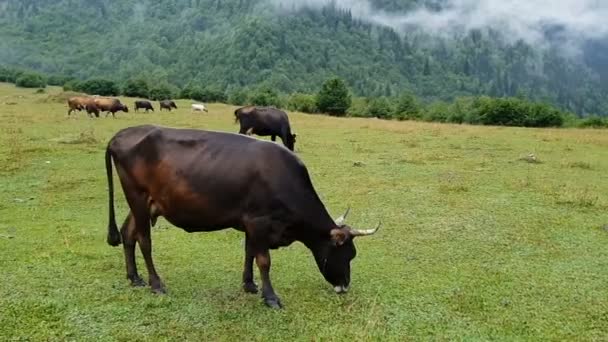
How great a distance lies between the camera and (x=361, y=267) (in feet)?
29.7

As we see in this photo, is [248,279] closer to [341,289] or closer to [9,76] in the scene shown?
[341,289]

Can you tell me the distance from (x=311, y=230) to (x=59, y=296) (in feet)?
11.2

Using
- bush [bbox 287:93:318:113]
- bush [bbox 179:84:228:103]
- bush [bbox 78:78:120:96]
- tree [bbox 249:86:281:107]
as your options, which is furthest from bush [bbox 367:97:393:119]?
bush [bbox 78:78:120:96]

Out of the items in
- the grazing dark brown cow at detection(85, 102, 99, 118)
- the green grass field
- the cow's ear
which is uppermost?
the cow's ear

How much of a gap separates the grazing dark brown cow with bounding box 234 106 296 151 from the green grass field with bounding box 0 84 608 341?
434cm

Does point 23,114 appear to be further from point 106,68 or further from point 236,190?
point 106,68

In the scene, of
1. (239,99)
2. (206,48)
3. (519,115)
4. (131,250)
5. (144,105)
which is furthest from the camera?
(206,48)

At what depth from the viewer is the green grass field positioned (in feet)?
22.5

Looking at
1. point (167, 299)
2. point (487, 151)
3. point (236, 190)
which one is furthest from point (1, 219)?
point (487, 151)

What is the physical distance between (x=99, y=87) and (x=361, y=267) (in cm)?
6226

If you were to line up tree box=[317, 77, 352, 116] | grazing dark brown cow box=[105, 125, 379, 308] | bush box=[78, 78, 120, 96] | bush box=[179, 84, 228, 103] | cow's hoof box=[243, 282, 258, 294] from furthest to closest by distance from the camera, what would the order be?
bush box=[179, 84, 228, 103]
bush box=[78, 78, 120, 96]
tree box=[317, 77, 352, 116]
cow's hoof box=[243, 282, 258, 294]
grazing dark brown cow box=[105, 125, 379, 308]

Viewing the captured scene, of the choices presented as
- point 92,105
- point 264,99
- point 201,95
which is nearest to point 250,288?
point 92,105

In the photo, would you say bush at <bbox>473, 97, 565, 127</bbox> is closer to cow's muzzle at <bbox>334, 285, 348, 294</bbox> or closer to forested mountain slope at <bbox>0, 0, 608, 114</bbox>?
cow's muzzle at <bbox>334, 285, 348, 294</bbox>

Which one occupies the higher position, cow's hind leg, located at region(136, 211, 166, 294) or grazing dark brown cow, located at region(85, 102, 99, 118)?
cow's hind leg, located at region(136, 211, 166, 294)
